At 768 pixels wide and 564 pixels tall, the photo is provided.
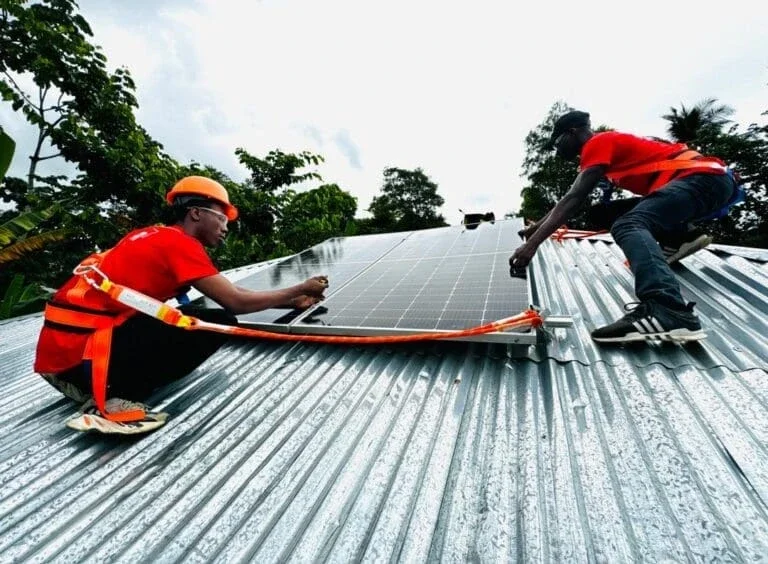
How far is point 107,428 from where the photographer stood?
194 centimetres

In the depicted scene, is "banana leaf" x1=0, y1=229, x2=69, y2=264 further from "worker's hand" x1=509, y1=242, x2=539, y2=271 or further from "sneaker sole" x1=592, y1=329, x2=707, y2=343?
"sneaker sole" x1=592, y1=329, x2=707, y2=343

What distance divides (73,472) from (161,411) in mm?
522

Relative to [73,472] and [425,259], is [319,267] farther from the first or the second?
[73,472]

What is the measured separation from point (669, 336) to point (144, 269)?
3427mm

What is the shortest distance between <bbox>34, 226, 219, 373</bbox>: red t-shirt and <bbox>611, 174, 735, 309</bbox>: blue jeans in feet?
9.69

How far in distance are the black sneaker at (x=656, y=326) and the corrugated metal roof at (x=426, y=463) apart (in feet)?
0.33

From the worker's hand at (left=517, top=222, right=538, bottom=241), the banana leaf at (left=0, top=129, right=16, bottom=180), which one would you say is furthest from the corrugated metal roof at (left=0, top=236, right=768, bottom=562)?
the banana leaf at (left=0, top=129, right=16, bottom=180)

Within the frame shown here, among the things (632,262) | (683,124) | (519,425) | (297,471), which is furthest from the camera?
(683,124)

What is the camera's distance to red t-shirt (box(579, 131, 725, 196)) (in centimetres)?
289

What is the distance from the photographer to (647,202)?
110 inches

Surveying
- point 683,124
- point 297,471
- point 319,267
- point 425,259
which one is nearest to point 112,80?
point 319,267

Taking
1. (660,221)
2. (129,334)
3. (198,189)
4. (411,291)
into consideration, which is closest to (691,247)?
(660,221)

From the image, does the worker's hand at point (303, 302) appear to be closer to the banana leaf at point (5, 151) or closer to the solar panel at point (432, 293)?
the solar panel at point (432, 293)

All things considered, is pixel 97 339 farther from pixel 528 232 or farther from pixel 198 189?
pixel 528 232
